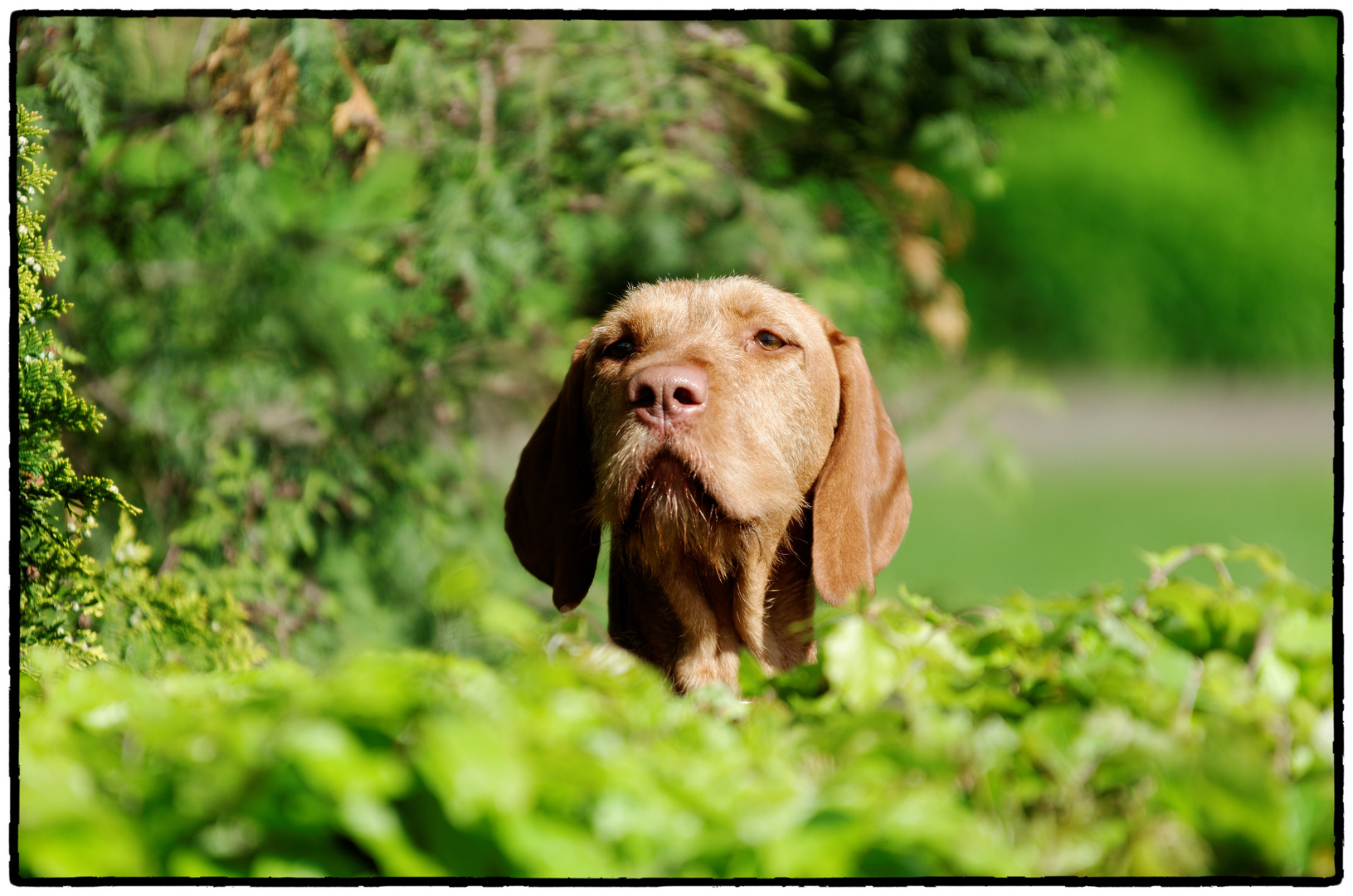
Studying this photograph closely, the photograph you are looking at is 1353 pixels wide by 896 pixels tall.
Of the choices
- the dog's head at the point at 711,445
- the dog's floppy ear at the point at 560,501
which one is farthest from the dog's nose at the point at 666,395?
the dog's floppy ear at the point at 560,501

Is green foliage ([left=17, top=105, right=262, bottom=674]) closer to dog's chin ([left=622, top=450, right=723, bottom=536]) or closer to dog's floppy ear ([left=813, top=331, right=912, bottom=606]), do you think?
dog's chin ([left=622, top=450, right=723, bottom=536])

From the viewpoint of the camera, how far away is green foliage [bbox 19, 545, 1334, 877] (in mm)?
1035

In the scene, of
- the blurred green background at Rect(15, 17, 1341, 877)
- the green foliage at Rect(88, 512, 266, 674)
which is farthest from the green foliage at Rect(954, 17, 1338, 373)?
the green foliage at Rect(88, 512, 266, 674)

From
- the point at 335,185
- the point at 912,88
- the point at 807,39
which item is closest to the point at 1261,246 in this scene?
the point at 912,88

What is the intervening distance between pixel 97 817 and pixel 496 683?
0.46 metres

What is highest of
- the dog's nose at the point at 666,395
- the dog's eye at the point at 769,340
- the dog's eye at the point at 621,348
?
the dog's eye at the point at 769,340

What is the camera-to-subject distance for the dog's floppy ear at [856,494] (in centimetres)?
256

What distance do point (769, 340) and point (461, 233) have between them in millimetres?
1568

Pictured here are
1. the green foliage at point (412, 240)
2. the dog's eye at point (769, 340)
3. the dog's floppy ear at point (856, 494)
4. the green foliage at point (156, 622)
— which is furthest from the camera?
the green foliage at point (412, 240)

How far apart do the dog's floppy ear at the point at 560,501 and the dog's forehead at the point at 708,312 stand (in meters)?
0.22

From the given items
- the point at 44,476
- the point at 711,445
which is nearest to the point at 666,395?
the point at 711,445

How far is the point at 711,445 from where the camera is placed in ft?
7.71

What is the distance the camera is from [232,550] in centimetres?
374

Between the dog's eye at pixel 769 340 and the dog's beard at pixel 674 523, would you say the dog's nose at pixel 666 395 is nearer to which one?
the dog's beard at pixel 674 523
